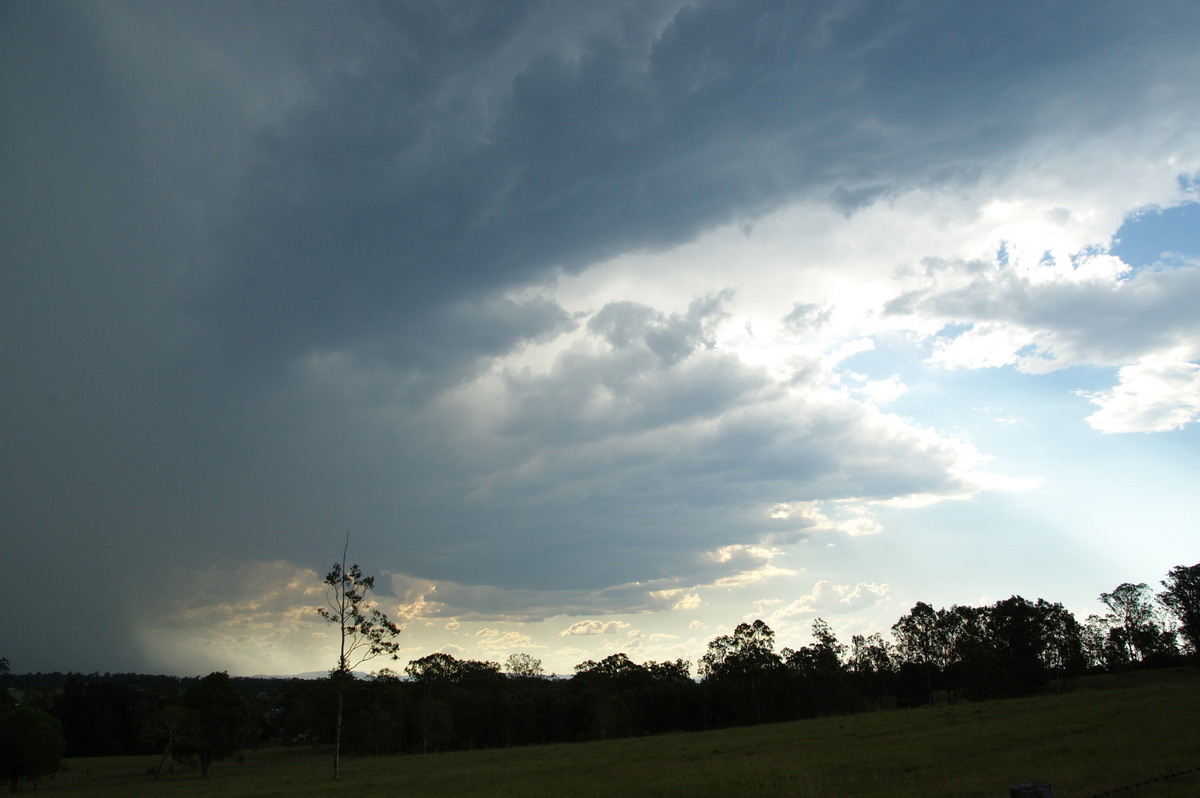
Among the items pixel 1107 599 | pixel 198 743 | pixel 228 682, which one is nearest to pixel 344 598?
pixel 198 743

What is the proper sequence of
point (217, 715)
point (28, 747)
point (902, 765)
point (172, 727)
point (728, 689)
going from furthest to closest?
point (728, 689) → point (217, 715) → point (172, 727) → point (28, 747) → point (902, 765)

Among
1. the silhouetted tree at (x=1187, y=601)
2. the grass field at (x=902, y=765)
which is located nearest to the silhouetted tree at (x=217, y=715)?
the grass field at (x=902, y=765)

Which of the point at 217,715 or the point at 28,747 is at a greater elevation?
the point at 28,747

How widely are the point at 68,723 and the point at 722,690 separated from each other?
109 meters

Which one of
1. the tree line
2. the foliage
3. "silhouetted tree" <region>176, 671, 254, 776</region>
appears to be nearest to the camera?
the foliage

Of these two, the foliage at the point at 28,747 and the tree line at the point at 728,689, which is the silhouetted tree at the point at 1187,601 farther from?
the foliage at the point at 28,747

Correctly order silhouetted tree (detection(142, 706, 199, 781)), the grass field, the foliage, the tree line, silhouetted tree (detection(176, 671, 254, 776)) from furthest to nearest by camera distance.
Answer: the tree line
silhouetted tree (detection(176, 671, 254, 776))
silhouetted tree (detection(142, 706, 199, 781))
the foliage
the grass field

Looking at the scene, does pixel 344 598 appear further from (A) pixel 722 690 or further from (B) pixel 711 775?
(A) pixel 722 690

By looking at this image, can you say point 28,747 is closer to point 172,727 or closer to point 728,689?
point 172,727

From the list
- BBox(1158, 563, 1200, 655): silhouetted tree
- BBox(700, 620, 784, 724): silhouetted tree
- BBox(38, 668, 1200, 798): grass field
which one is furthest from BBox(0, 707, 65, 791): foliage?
BBox(1158, 563, 1200, 655): silhouetted tree

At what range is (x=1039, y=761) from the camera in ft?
75.3

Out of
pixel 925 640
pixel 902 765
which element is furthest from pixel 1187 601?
pixel 902 765

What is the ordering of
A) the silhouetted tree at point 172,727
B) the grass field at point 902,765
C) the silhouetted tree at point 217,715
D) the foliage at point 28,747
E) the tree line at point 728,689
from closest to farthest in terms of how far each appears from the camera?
the grass field at point 902,765 < the foliage at point 28,747 < the silhouetted tree at point 172,727 < the silhouetted tree at point 217,715 < the tree line at point 728,689

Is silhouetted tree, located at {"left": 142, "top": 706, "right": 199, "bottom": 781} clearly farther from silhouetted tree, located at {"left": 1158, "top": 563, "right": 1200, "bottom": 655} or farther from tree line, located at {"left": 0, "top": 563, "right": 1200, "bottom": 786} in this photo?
silhouetted tree, located at {"left": 1158, "top": 563, "right": 1200, "bottom": 655}
